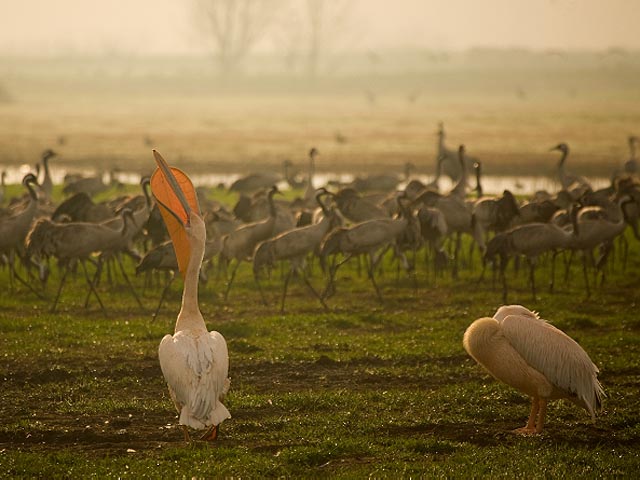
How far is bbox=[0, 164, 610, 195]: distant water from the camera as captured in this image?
1281 inches

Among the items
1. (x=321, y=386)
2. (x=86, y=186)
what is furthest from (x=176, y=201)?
(x=86, y=186)

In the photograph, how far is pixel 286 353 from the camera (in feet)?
40.0

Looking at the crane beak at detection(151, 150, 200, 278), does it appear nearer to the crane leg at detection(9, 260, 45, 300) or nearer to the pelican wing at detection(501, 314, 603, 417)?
the pelican wing at detection(501, 314, 603, 417)

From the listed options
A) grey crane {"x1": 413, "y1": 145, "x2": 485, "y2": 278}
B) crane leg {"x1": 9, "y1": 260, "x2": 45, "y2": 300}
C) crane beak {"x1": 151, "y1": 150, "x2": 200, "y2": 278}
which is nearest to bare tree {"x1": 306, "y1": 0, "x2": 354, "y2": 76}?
grey crane {"x1": 413, "y1": 145, "x2": 485, "y2": 278}

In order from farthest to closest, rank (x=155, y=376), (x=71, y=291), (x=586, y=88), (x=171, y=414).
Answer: (x=586, y=88) → (x=71, y=291) → (x=155, y=376) → (x=171, y=414)

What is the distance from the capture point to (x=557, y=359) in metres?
9.36

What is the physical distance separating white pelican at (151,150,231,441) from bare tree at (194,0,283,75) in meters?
90.8

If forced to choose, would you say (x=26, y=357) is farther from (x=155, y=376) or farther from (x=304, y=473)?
(x=304, y=473)

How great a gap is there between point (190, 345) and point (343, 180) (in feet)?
84.8

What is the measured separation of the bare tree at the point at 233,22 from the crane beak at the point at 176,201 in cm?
9069

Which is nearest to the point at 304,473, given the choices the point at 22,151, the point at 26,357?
the point at 26,357

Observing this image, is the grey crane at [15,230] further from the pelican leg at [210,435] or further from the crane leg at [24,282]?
the pelican leg at [210,435]

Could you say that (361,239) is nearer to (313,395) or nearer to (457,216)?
(457,216)

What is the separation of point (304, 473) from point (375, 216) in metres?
10.8
